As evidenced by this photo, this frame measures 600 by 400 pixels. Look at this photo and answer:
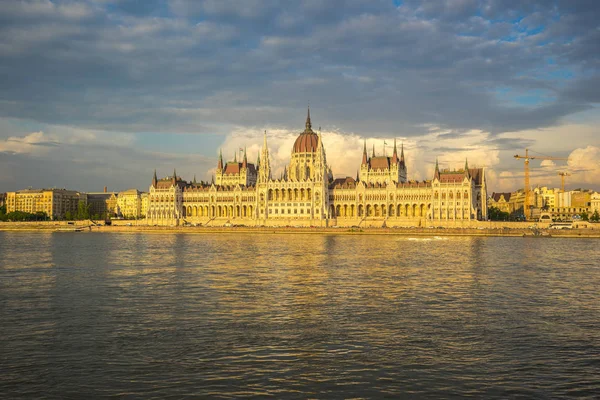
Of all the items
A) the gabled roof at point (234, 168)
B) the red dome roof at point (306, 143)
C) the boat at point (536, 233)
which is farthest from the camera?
the gabled roof at point (234, 168)

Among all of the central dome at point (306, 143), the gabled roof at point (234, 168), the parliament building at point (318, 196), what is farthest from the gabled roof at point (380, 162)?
the gabled roof at point (234, 168)

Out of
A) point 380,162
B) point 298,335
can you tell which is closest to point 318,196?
point 380,162

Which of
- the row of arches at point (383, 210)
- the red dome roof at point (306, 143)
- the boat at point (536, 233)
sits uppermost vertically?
the red dome roof at point (306, 143)

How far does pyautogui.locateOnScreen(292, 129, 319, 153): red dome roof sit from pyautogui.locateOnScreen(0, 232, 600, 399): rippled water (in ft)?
404

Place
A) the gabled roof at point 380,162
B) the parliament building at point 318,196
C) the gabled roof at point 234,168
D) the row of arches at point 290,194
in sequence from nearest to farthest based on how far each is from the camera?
1. the parliament building at point 318,196
2. the row of arches at point 290,194
3. the gabled roof at point 380,162
4. the gabled roof at point 234,168

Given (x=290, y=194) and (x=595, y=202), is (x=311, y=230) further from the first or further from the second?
(x=595, y=202)

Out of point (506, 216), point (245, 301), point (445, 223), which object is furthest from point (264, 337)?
point (506, 216)

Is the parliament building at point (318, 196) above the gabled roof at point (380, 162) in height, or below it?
below

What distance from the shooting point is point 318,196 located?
154 meters

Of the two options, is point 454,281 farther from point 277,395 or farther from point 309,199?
point 309,199

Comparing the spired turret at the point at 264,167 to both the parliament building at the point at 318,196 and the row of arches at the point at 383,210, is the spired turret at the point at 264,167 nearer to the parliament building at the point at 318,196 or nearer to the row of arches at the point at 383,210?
the parliament building at the point at 318,196

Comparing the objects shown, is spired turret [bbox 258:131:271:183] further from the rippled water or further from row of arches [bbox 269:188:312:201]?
the rippled water

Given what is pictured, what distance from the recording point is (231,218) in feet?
536

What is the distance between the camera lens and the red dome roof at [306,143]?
6545 inches
